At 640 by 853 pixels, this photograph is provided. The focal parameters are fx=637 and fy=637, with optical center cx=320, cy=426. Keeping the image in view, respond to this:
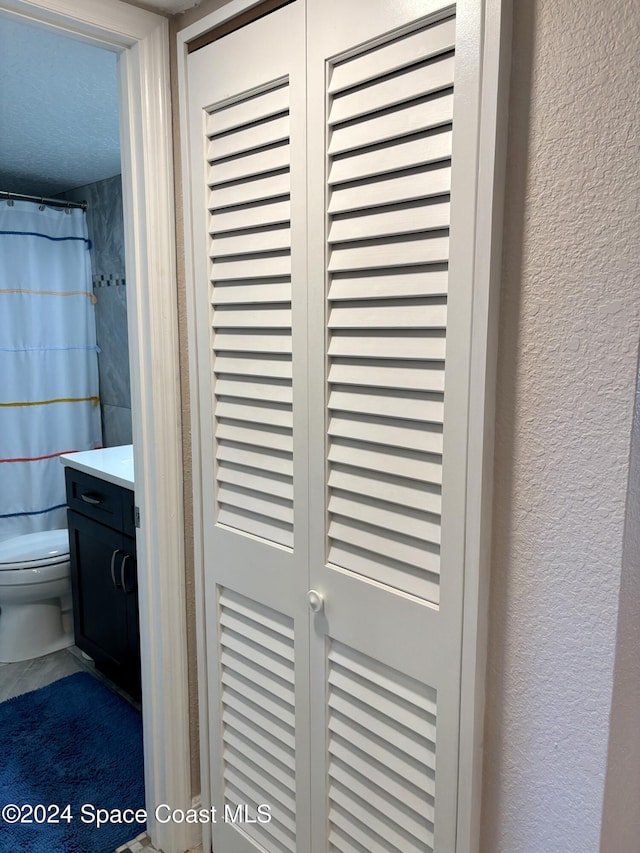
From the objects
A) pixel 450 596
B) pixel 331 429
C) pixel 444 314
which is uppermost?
pixel 444 314

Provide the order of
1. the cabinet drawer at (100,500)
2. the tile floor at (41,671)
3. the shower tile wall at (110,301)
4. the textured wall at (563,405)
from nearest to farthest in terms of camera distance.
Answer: the textured wall at (563,405) → the cabinet drawer at (100,500) → the tile floor at (41,671) → the shower tile wall at (110,301)

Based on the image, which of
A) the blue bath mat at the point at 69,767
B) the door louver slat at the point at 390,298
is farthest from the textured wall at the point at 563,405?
the blue bath mat at the point at 69,767

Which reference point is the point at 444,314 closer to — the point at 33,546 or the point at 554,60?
the point at 554,60

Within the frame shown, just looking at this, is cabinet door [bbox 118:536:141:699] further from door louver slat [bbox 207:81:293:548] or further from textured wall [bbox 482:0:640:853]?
textured wall [bbox 482:0:640:853]

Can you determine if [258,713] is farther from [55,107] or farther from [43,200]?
[43,200]

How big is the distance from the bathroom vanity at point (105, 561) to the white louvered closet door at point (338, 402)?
2.50 ft

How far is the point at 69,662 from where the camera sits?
2.64 m

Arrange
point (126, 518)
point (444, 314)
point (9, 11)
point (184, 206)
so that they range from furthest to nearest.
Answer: point (126, 518)
point (184, 206)
point (9, 11)
point (444, 314)

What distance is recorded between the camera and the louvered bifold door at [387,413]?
0.95 m

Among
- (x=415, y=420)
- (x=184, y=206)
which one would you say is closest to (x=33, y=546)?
(x=184, y=206)

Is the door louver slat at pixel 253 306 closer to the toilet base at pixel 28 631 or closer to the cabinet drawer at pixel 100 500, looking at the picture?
the cabinet drawer at pixel 100 500

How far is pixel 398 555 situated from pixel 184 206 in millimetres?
887

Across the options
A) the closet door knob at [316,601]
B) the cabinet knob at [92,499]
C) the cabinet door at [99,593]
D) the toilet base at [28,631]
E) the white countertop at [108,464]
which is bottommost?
the toilet base at [28,631]

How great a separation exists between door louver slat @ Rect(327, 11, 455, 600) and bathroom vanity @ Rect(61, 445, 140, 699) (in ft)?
3.83
